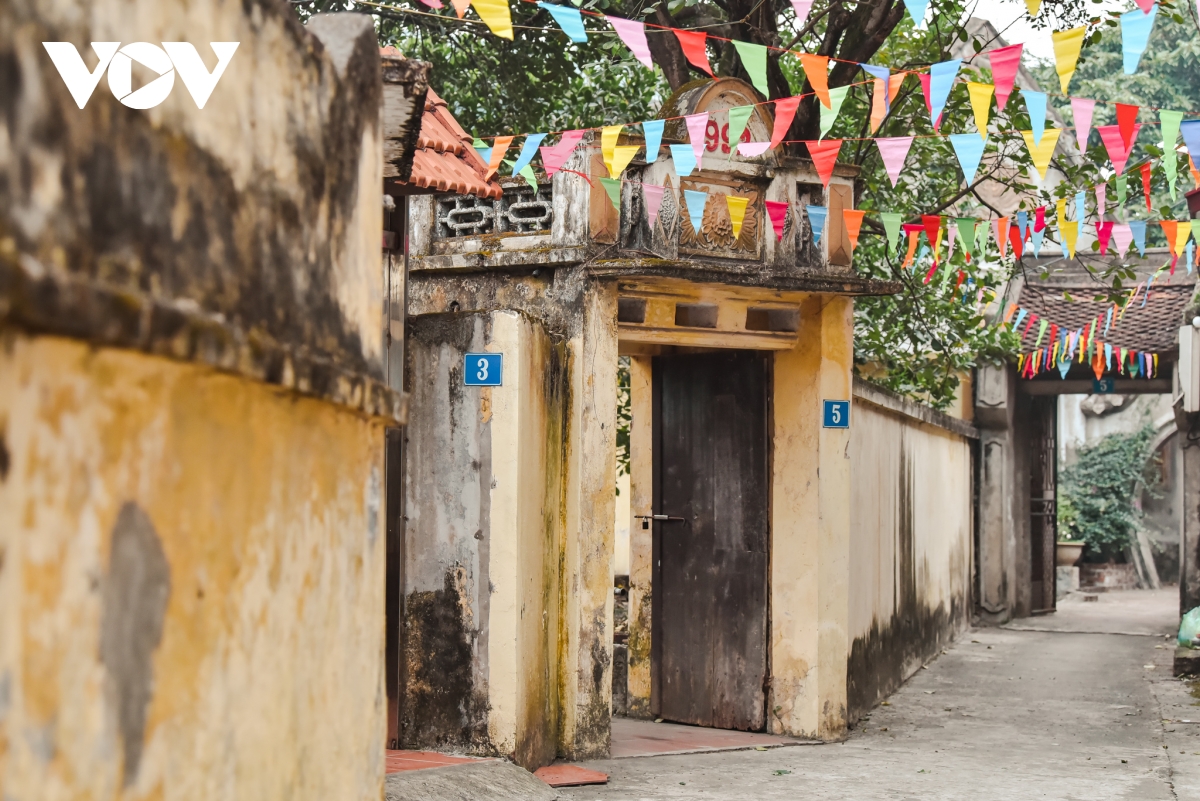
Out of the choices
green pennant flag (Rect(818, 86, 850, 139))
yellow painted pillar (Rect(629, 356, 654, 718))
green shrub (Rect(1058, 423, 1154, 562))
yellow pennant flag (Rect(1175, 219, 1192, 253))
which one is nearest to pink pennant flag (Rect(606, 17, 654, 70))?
green pennant flag (Rect(818, 86, 850, 139))

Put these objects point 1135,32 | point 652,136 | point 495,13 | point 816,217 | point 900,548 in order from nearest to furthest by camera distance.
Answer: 1. point 495,13
2. point 1135,32
3. point 652,136
4. point 816,217
5. point 900,548

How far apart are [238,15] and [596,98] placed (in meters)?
9.07

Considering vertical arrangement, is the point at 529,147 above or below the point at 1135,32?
below

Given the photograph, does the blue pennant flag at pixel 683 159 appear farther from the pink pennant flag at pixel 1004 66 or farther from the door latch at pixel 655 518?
the door latch at pixel 655 518

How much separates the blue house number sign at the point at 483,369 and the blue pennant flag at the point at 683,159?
158 cm

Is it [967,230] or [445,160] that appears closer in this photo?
[445,160]

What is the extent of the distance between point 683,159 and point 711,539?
9.62 feet

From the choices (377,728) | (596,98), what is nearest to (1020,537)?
(596,98)

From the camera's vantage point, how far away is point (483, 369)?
22.9 ft

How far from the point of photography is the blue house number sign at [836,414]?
28.6 feet

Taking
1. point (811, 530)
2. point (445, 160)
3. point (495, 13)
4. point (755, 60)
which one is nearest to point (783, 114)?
point (755, 60)

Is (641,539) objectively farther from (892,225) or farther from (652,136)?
(652,136)

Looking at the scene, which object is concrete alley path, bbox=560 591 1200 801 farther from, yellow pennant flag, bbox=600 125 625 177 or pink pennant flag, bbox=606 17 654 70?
pink pennant flag, bbox=606 17 654 70

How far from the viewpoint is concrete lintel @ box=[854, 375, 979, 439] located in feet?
31.8
